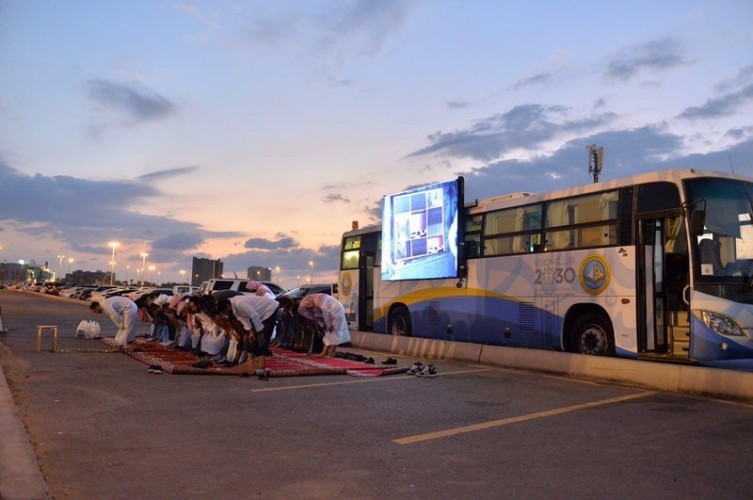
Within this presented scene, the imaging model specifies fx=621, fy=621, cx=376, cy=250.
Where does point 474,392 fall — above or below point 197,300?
below

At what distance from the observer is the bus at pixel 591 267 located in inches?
423

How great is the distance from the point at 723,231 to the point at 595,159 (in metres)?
17.4

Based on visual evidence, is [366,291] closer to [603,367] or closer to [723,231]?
[603,367]

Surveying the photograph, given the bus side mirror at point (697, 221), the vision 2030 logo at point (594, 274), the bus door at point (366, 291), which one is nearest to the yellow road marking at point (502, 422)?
the bus side mirror at point (697, 221)

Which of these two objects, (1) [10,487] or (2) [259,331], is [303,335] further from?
(1) [10,487]

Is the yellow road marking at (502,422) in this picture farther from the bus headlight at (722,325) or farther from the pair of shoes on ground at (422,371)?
the pair of shoes on ground at (422,371)

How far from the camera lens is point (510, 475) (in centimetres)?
512

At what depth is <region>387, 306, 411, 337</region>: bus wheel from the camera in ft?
59.6

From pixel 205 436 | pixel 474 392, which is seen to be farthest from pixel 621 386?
pixel 205 436

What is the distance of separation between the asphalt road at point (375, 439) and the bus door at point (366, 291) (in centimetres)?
960

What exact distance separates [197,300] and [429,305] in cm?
661

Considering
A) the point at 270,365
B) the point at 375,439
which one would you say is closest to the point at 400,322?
the point at 270,365

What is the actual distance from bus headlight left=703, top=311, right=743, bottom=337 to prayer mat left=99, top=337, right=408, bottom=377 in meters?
5.43

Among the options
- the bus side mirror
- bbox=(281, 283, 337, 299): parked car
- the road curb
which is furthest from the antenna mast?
the road curb
